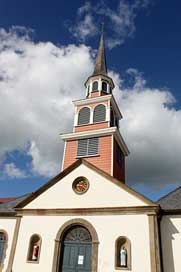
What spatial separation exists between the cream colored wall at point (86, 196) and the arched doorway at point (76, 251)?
1660 mm

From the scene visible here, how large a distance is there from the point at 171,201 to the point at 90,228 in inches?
218

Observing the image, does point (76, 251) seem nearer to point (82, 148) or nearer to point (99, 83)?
point (82, 148)

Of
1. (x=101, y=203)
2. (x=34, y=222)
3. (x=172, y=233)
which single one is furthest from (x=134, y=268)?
(x=34, y=222)

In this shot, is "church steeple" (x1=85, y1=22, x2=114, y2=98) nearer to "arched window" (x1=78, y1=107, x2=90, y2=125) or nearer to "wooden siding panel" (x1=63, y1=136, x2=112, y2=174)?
"arched window" (x1=78, y1=107, x2=90, y2=125)

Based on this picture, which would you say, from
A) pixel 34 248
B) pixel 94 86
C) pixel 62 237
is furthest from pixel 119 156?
pixel 34 248

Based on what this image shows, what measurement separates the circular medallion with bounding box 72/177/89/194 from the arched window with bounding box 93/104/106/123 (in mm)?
7703

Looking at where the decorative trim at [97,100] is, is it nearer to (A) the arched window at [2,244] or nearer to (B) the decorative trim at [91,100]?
(B) the decorative trim at [91,100]

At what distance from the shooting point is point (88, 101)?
2364cm

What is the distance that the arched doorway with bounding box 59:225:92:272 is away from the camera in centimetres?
1367

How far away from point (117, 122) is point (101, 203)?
12.3 meters

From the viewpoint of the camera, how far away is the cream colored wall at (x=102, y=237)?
1273 cm

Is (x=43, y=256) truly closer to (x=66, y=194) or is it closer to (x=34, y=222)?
(x=34, y=222)

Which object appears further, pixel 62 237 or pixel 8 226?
pixel 8 226

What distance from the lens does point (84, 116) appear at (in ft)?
76.2
